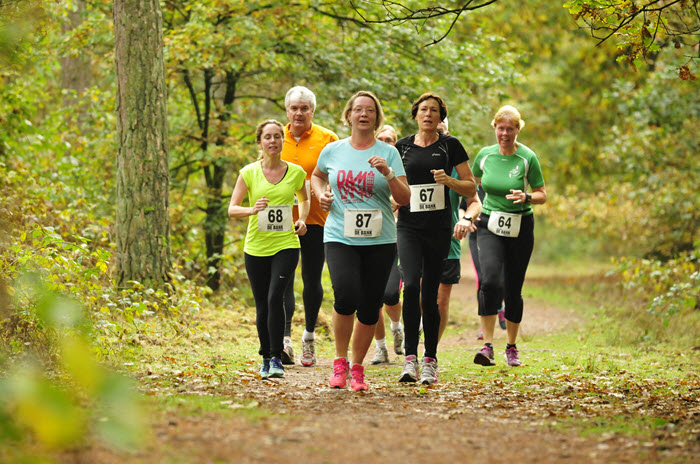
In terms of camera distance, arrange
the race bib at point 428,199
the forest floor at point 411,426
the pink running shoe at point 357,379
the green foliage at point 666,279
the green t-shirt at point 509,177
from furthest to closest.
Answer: the green foliage at point 666,279, the green t-shirt at point 509,177, the race bib at point 428,199, the pink running shoe at point 357,379, the forest floor at point 411,426

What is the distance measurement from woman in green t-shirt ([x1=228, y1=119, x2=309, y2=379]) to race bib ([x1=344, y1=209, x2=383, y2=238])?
83cm

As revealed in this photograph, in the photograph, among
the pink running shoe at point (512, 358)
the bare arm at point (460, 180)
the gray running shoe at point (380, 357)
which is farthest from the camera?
the gray running shoe at point (380, 357)

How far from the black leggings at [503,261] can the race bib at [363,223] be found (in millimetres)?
2180

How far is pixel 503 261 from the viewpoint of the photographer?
7738mm

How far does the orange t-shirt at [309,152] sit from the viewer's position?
24.2 ft

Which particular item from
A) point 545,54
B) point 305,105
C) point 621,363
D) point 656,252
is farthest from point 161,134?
point 545,54

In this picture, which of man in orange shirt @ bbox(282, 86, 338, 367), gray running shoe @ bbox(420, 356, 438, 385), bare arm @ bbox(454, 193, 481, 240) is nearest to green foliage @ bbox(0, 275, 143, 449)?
gray running shoe @ bbox(420, 356, 438, 385)

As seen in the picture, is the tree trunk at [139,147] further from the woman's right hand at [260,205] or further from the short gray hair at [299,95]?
the woman's right hand at [260,205]

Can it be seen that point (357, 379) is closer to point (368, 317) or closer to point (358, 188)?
point (368, 317)

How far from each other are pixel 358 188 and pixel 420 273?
42.1 inches

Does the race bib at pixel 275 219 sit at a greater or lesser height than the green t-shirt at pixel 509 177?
lesser

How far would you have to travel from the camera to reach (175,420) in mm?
4125

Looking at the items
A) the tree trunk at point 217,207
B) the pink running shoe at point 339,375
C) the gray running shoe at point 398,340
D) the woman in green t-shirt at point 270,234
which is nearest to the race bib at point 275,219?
the woman in green t-shirt at point 270,234

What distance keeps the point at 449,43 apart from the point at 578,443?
415 inches
